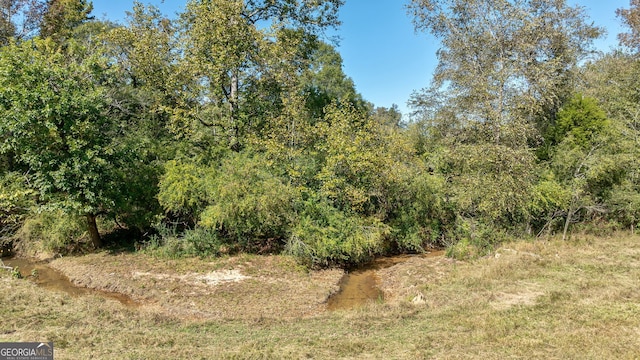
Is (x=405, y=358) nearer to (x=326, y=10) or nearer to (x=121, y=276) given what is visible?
(x=121, y=276)

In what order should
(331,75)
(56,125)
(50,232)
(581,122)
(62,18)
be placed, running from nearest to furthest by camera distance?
(56,125)
(50,232)
(581,122)
(62,18)
(331,75)

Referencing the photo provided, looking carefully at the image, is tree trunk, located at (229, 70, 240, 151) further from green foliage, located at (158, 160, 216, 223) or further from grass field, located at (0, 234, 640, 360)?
grass field, located at (0, 234, 640, 360)

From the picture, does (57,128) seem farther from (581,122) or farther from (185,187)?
(581,122)

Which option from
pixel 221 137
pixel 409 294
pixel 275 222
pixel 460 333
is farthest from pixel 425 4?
pixel 460 333

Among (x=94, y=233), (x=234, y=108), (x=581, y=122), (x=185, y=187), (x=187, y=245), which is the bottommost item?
(x=187, y=245)

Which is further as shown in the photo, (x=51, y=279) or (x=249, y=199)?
(x=249, y=199)

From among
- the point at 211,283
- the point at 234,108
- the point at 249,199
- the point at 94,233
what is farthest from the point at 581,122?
the point at 94,233

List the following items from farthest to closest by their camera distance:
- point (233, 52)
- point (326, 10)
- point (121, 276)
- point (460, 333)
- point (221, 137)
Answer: point (326, 10)
point (221, 137)
point (233, 52)
point (121, 276)
point (460, 333)

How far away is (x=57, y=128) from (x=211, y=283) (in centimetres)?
701

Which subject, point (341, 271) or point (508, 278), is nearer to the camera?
point (508, 278)

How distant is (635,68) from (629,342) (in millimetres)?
19519

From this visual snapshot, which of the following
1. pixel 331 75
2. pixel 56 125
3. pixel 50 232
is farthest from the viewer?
pixel 331 75

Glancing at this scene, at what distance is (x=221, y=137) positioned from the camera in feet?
49.3

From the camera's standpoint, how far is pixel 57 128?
11734mm
